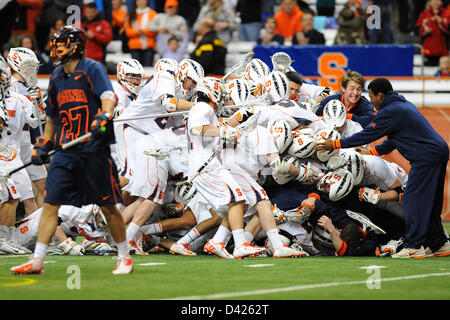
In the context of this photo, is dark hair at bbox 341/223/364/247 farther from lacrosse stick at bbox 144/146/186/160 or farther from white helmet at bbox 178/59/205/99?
white helmet at bbox 178/59/205/99

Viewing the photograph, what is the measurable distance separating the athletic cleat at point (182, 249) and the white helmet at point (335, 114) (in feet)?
6.41

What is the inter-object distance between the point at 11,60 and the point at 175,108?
2.38m

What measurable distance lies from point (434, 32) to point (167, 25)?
4.63 metres

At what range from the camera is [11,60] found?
33.3 feet

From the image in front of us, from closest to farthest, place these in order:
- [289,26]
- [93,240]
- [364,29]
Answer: [93,240] → [364,29] → [289,26]

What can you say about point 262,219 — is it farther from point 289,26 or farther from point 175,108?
point 289,26

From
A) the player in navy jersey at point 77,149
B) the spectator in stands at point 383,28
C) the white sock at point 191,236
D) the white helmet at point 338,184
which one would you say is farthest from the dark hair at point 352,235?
the spectator in stands at point 383,28

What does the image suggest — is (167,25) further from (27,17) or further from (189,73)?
(189,73)

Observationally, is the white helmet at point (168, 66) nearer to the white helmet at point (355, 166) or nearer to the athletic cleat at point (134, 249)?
the athletic cleat at point (134, 249)

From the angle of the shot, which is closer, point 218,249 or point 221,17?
point 218,249

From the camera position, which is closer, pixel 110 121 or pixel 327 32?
pixel 110 121

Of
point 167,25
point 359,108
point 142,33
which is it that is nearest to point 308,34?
point 167,25

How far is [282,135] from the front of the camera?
867 cm

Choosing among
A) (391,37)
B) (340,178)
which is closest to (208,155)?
(340,178)
